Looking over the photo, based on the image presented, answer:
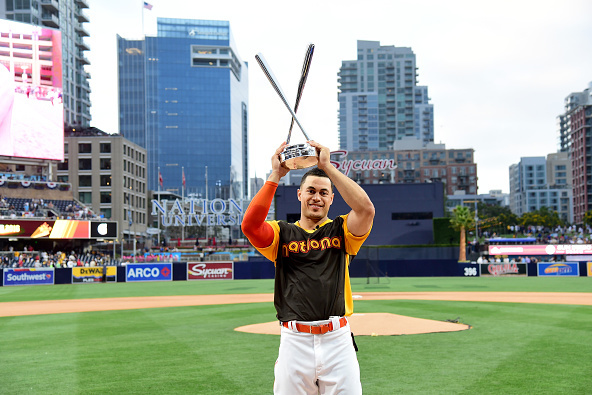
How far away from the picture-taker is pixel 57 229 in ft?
178

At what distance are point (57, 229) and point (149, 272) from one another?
14925 mm

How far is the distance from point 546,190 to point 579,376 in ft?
597

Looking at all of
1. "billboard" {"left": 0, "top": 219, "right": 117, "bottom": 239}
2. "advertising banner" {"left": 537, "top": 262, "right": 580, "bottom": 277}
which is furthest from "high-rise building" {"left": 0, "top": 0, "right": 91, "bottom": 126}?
"advertising banner" {"left": 537, "top": 262, "right": 580, "bottom": 277}

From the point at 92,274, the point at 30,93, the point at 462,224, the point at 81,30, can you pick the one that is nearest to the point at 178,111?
the point at 81,30

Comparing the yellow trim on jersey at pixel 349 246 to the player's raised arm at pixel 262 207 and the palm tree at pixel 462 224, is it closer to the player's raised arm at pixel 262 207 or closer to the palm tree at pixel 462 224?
the player's raised arm at pixel 262 207

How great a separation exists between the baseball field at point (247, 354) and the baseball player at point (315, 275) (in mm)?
4106

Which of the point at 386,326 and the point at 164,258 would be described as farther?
the point at 164,258

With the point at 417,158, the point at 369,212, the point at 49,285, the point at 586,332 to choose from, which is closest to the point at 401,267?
the point at 49,285

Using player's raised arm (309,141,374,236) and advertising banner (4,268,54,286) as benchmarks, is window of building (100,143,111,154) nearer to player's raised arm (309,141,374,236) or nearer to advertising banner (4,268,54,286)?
advertising banner (4,268,54,286)

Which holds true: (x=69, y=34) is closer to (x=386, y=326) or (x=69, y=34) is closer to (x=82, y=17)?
(x=82, y=17)

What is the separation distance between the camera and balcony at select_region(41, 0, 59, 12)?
327ft

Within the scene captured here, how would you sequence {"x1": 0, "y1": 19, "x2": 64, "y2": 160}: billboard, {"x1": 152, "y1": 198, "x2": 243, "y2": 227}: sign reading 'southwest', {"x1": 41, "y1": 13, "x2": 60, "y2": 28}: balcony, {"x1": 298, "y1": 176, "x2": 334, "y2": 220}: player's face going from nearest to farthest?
{"x1": 298, "y1": 176, "x2": 334, "y2": 220}: player's face → {"x1": 0, "y1": 19, "x2": 64, "y2": 160}: billboard → {"x1": 152, "y1": 198, "x2": 243, "y2": 227}: sign reading 'southwest' → {"x1": 41, "y1": 13, "x2": 60, "y2": 28}: balcony

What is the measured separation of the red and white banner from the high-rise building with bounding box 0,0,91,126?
74.9 meters

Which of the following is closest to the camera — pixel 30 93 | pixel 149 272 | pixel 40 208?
pixel 149 272
